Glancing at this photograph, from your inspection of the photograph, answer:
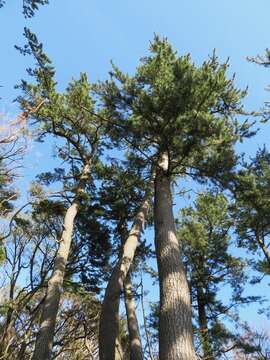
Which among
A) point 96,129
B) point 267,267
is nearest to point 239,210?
point 267,267

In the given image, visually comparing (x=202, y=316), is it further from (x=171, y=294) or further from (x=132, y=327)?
(x=171, y=294)

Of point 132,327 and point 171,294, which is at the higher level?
point 132,327

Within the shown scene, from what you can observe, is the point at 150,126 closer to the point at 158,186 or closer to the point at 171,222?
the point at 158,186

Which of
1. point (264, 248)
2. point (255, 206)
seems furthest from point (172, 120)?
point (264, 248)

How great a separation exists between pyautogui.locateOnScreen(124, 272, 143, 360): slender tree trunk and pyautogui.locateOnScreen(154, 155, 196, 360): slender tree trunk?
1.99 metres

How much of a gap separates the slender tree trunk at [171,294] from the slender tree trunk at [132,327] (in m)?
1.99

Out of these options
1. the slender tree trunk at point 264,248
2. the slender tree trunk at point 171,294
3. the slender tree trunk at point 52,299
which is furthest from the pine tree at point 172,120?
the slender tree trunk at point 264,248

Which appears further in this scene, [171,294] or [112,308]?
[112,308]

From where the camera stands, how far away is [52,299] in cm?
881

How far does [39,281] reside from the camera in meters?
13.1

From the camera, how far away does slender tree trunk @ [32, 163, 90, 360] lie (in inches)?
304

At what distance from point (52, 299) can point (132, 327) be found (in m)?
2.20

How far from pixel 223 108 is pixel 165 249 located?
16.3ft

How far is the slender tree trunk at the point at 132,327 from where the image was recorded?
339 inches
